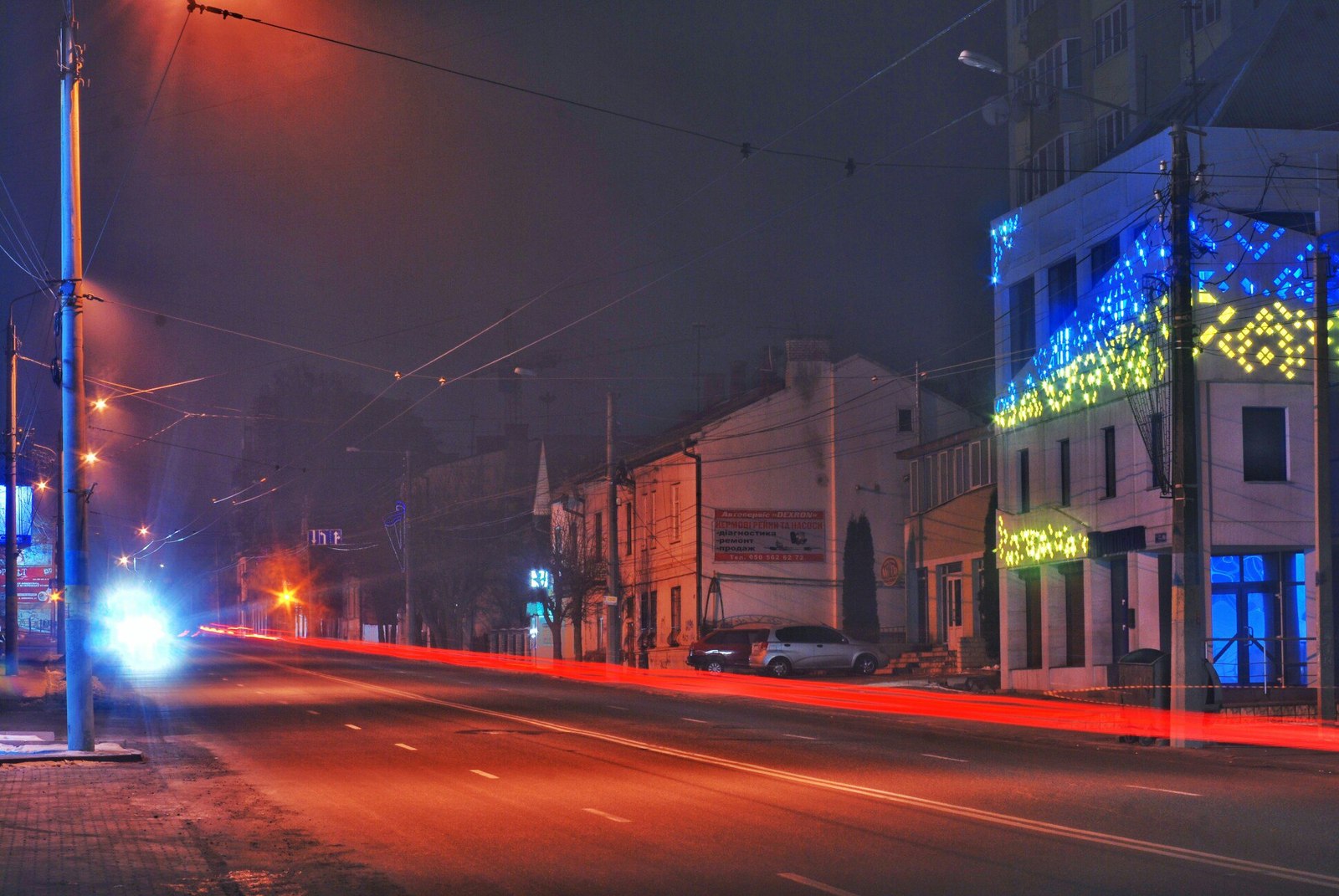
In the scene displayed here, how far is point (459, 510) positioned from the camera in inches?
3191

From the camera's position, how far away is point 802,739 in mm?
23250

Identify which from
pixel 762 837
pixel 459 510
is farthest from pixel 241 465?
pixel 762 837

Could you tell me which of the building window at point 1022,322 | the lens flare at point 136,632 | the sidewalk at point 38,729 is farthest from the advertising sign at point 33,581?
the building window at point 1022,322

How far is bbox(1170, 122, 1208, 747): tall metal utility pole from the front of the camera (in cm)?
2105

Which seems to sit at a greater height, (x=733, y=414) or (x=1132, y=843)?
(x=733, y=414)

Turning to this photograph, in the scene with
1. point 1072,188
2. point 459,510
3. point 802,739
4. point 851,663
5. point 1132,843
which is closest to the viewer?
point 1132,843

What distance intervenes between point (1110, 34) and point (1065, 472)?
1231cm

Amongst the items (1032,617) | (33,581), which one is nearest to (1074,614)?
(1032,617)

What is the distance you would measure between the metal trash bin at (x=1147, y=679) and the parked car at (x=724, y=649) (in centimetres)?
2243

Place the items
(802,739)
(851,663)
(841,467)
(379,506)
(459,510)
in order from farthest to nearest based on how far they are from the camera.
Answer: (379,506), (459,510), (841,467), (851,663), (802,739)

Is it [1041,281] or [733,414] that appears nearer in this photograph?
[1041,281]

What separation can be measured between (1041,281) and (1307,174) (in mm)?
7531

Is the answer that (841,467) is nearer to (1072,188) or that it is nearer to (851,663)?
(851,663)

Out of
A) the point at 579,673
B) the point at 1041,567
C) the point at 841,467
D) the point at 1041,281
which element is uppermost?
the point at 1041,281
